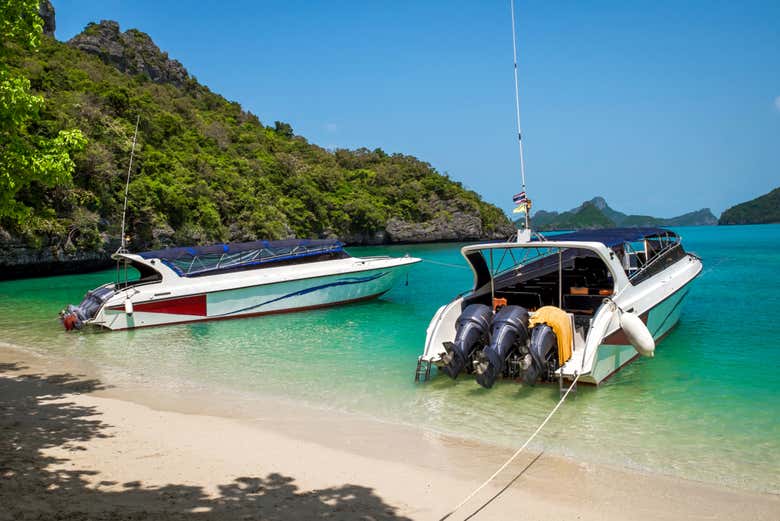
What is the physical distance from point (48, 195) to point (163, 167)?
11.7m

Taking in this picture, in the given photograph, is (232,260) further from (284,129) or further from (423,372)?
(284,129)

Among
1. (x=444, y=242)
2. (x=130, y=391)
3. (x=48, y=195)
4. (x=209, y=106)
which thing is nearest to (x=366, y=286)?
(x=130, y=391)

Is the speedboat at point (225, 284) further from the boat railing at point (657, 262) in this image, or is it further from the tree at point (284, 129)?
the tree at point (284, 129)

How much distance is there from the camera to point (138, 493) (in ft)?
14.8

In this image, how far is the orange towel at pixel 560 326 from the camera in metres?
8.09

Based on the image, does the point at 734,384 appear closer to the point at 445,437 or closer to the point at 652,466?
the point at 652,466

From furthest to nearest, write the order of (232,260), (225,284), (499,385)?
1. (232,260)
2. (225,284)
3. (499,385)

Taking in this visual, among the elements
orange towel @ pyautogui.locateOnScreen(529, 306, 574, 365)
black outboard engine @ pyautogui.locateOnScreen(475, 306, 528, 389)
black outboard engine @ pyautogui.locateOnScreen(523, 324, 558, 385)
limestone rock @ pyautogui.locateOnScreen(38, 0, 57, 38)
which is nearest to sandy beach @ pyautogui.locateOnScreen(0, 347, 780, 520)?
black outboard engine @ pyautogui.locateOnScreen(475, 306, 528, 389)

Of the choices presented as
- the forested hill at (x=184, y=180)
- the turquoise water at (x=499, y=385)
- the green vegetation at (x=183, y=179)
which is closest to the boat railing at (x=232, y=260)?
the turquoise water at (x=499, y=385)

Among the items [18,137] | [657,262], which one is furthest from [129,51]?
[657,262]

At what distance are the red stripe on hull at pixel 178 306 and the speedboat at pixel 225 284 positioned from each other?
25mm

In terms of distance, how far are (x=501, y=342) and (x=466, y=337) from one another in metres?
0.62

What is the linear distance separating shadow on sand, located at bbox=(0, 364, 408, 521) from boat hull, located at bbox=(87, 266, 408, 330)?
913cm

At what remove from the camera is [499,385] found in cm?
852
